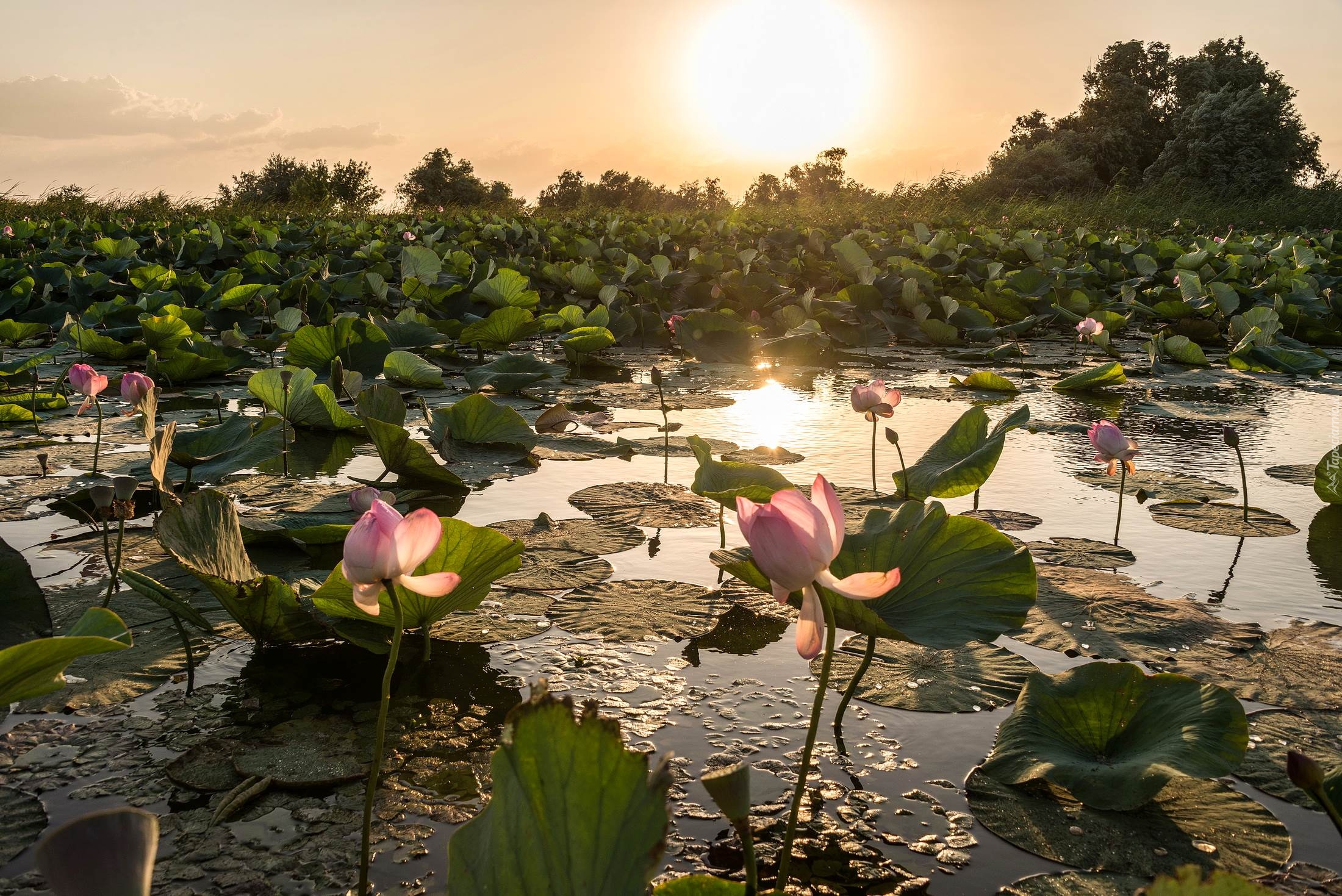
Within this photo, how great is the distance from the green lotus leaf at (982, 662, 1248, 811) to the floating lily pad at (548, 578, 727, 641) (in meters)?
0.57

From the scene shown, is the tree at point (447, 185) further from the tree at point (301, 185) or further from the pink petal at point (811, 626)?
the pink petal at point (811, 626)

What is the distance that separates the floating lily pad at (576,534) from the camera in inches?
78.8

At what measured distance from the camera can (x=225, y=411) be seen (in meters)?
3.43

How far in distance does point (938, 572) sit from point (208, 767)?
3.11ft

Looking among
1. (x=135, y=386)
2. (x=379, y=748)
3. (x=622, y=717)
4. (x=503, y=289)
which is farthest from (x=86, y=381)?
(x=503, y=289)

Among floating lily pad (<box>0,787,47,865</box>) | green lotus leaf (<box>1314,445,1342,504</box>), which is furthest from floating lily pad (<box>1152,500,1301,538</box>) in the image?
floating lily pad (<box>0,787,47,865</box>)

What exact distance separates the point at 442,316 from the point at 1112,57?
34700 millimetres

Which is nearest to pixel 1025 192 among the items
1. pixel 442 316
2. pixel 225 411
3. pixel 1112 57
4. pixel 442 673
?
pixel 1112 57

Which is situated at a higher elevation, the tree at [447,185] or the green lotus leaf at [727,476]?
the tree at [447,185]

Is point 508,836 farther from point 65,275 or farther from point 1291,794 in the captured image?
point 65,275

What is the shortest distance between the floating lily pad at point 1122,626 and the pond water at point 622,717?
0.16ft

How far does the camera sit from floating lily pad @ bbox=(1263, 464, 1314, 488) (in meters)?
2.62

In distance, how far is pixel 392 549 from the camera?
911 mm

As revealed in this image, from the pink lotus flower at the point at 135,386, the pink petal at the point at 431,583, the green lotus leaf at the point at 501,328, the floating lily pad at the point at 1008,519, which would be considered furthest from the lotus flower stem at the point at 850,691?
the green lotus leaf at the point at 501,328
